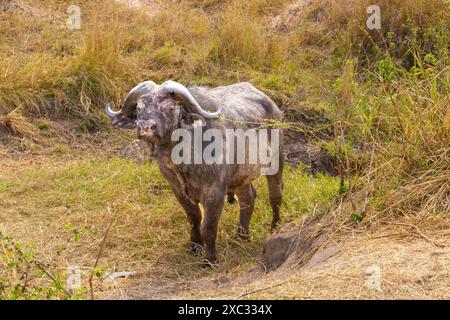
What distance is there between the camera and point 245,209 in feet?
26.8

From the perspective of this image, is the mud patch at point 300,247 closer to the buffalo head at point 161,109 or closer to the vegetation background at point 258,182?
the vegetation background at point 258,182

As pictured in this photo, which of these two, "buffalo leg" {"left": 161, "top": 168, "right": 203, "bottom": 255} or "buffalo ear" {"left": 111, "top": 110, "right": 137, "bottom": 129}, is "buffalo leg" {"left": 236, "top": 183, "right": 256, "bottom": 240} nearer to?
"buffalo leg" {"left": 161, "top": 168, "right": 203, "bottom": 255}

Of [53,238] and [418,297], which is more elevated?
[418,297]

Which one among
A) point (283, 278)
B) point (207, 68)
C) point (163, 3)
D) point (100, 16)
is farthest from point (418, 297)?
point (163, 3)

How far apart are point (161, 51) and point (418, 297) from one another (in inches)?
300

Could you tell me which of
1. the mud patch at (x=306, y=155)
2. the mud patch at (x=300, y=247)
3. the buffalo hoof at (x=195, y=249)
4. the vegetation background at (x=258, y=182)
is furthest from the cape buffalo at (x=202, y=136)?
the mud patch at (x=306, y=155)

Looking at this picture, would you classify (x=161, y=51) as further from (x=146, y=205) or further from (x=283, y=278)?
(x=283, y=278)

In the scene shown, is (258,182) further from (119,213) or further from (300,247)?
(300,247)

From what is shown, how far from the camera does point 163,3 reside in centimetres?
1459

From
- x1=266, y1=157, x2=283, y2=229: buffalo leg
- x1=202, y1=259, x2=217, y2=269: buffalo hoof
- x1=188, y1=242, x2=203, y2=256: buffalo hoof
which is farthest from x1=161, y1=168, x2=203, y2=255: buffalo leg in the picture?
x1=266, y1=157, x2=283, y2=229: buffalo leg

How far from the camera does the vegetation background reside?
20.3ft

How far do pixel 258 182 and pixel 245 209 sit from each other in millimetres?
1230

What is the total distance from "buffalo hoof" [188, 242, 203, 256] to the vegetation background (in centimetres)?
6
